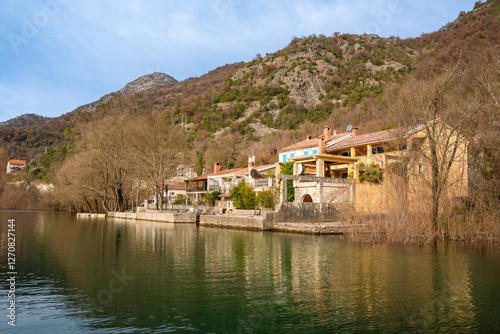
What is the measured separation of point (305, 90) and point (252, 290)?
92581 millimetres

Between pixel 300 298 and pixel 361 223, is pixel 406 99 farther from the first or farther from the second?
pixel 300 298

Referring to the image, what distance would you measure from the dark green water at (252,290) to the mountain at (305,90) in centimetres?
4709

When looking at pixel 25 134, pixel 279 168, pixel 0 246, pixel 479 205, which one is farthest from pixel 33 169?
pixel 479 205

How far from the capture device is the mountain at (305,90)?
71125 mm

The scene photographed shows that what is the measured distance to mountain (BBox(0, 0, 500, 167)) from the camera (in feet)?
233

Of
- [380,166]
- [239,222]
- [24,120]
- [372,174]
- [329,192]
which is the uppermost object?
[24,120]

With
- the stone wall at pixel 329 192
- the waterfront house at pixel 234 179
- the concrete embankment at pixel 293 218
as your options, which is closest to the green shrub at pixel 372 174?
the stone wall at pixel 329 192

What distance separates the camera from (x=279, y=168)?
38188 millimetres

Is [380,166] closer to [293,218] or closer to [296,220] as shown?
[296,220]

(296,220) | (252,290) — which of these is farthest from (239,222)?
(252,290)

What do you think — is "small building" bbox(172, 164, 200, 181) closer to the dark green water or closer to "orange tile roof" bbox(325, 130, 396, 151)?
"orange tile roof" bbox(325, 130, 396, 151)

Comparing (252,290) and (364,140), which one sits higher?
(364,140)

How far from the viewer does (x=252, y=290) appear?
1047cm

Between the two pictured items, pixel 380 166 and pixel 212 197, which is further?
pixel 212 197
